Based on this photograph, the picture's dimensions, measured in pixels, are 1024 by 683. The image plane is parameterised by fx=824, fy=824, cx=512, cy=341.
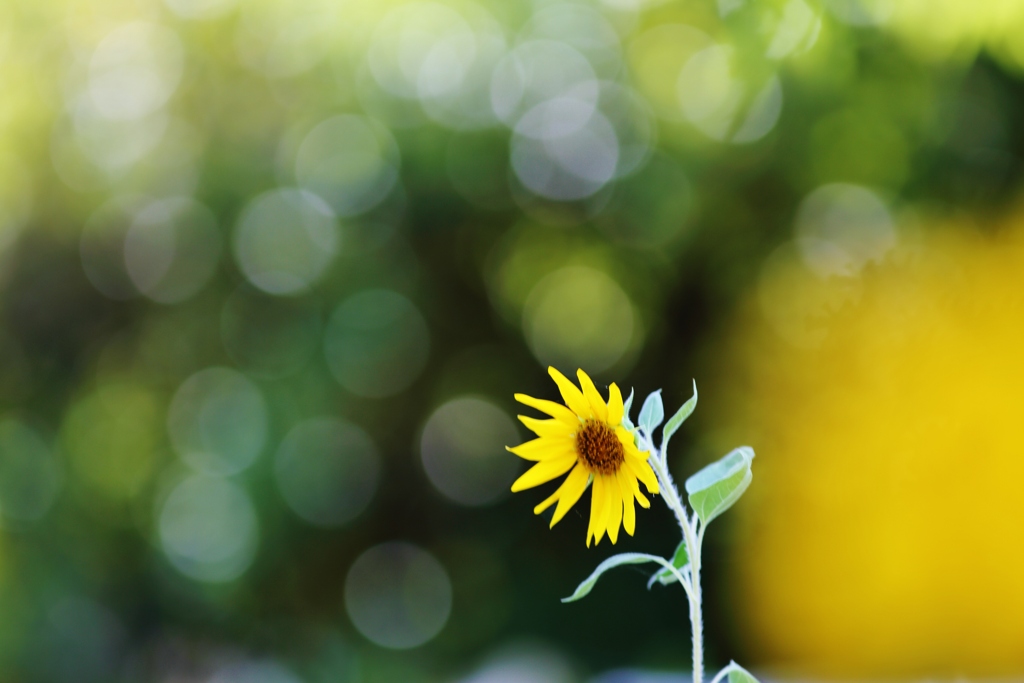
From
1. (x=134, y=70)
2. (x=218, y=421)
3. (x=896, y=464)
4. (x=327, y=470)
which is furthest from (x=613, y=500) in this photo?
(x=134, y=70)

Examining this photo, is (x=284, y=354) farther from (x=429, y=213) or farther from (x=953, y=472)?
(x=953, y=472)

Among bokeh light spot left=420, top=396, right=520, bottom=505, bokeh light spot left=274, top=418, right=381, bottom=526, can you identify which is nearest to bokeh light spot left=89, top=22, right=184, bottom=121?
bokeh light spot left=274, top=418, right=381, bottom=526

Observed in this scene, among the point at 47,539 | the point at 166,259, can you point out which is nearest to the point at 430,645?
the point at 47,539

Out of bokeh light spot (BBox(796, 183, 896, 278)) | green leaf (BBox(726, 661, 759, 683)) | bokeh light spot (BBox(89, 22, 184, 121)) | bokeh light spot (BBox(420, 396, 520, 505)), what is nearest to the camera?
green leaf (BBox(726, 661, 759, 683))

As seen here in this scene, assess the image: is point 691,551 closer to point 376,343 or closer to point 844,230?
point 844,230

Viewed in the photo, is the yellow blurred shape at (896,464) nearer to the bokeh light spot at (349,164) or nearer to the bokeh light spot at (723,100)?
the bokeh light spot at (723,100)

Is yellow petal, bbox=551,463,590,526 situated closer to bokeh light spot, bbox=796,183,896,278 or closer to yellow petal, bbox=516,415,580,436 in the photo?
yellow petal, bbox=516,415,580,436
